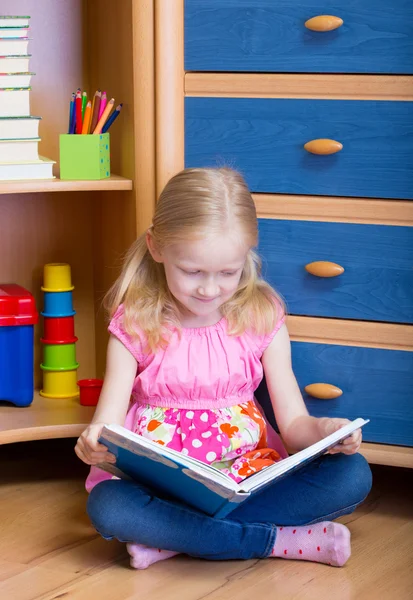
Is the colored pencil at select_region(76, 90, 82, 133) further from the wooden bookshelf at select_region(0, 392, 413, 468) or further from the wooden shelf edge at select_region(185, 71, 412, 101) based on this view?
the wooden bookshelf at select_region(0, 392, 413, 468)

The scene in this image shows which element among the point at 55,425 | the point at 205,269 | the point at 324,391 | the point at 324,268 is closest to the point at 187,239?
the point at 205,269

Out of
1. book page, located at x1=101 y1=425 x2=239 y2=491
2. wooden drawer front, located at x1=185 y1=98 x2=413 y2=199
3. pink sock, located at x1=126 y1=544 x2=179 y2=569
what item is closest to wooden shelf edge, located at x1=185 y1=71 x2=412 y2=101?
wooden drawer front, located at x1=185 y1=98 x2=413 y2=199

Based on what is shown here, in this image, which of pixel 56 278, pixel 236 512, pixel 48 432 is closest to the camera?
pixel 236 512

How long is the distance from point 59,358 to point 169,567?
520mm

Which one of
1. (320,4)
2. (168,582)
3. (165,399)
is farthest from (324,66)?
(168,582)

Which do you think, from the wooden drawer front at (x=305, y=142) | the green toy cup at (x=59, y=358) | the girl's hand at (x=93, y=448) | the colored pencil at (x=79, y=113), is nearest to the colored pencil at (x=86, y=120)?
the colored pencil at (x=79, y=113)

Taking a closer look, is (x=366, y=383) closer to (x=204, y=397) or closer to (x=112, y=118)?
(x=204, y=397)

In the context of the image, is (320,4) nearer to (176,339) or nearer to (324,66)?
(324,66)

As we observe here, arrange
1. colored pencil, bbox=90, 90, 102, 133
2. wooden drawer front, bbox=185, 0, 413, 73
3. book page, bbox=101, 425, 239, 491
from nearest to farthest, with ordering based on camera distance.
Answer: book page, bbox=101, 425, 239, 491, wooden drawer front, bbox=185, 0, 413, 73, colored pencil, bbox=90, 90, 102, 133

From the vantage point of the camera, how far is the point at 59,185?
1.45 meters

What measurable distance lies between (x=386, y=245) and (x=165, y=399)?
1.28 feet

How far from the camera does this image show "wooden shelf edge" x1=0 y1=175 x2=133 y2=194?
143 centimetres

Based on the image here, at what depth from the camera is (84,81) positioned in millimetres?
1718

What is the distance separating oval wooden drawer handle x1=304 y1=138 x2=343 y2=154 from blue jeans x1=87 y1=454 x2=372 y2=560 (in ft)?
1.42
